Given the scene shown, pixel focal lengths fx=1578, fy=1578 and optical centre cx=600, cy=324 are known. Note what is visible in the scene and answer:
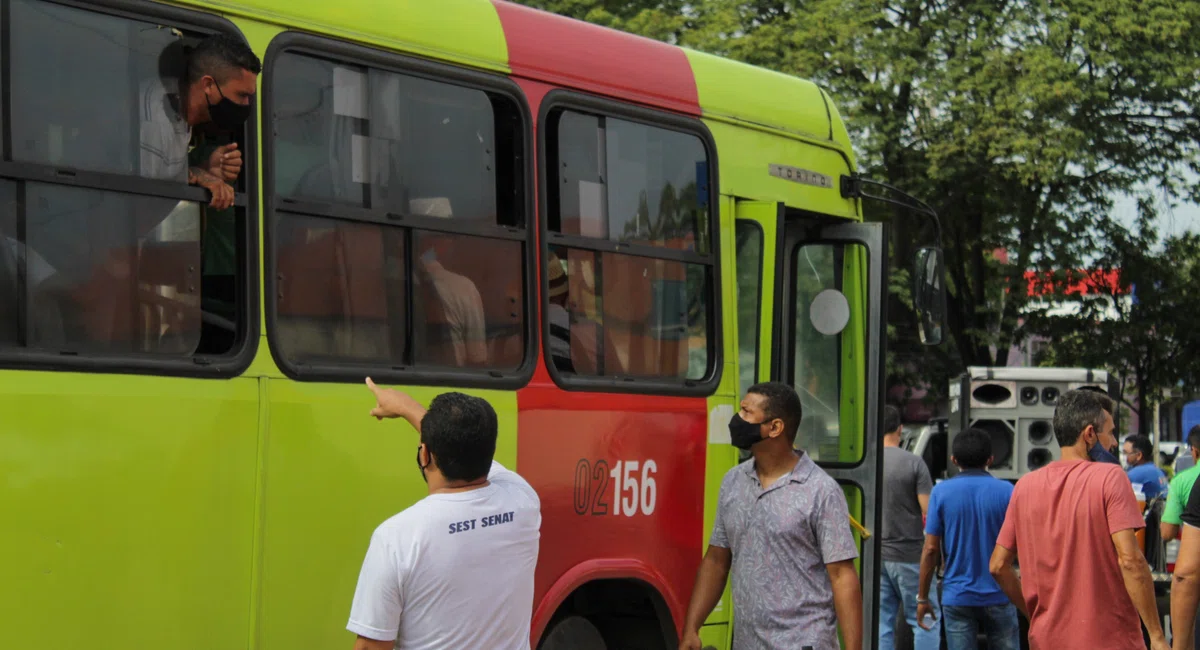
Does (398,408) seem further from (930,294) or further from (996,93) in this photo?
(996,93)

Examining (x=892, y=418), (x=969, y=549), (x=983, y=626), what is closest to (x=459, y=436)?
(x=969, y=549)

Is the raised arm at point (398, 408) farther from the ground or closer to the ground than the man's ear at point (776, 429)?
farther from the ground

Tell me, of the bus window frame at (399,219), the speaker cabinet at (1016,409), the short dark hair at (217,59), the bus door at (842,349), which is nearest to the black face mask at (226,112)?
the short dark hair at (217,59)

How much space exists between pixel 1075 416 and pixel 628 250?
1811mm

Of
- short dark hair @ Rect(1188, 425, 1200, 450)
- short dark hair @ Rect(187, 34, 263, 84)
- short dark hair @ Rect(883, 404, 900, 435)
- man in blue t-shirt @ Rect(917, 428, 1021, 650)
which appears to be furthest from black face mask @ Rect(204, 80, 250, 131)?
short dark hair @ Rect(1188, 425, 1200, 450)

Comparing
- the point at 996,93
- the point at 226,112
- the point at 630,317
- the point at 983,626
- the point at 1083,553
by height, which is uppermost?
the point at 996,93

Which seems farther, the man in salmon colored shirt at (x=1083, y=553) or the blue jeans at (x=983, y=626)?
the blue jeans at (x=983, y=626)

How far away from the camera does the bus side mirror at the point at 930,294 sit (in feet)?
24.8

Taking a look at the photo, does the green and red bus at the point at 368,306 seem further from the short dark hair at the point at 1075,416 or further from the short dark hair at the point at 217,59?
the short dark hair at the point at 1075,416

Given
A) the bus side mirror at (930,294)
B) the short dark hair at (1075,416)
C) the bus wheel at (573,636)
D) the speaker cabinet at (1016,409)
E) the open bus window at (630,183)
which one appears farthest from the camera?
the speaker cabinet at (1016,409)

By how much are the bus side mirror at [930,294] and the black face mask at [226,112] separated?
3836 millimetres

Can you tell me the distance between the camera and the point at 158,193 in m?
4.60

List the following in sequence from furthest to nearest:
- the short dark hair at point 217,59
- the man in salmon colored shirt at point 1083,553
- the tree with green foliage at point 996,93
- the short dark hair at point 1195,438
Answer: the tree with green foliage at point 996,93 → the short dark hair at point 1195,438 → the man in salmon colored shirt at point 1083,553 → the short dark hair at point 217,59

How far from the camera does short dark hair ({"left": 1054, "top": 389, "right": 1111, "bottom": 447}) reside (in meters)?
5.81
